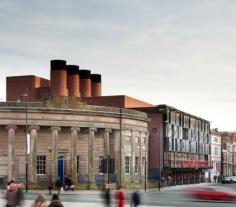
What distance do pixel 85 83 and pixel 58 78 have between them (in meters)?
13.5

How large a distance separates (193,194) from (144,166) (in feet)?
121

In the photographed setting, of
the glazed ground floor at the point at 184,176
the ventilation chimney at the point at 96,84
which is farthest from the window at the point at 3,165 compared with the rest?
the ventilation chimney at the point at 96,84

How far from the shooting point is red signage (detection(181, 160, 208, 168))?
11265 centimetres

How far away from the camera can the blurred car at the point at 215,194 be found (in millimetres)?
44459

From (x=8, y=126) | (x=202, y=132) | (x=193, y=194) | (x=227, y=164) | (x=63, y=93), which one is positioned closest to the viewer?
(x=193, y=194)

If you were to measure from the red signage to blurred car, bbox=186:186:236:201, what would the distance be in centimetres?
6393

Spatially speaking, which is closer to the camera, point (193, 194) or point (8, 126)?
point (193, 194)

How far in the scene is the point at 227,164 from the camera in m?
159

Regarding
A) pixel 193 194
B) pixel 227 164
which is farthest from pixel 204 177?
pixel 193 194

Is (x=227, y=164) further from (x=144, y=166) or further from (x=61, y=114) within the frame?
(x=61, y=114)

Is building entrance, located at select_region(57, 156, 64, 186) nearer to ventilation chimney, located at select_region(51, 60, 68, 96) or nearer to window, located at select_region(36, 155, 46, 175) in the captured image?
window, located at select_region(36, 155, 46, 175)

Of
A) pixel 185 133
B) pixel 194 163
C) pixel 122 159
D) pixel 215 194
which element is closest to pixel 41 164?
pixel 122 159

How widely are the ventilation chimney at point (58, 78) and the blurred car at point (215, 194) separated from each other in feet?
170

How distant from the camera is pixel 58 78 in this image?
318 ft
